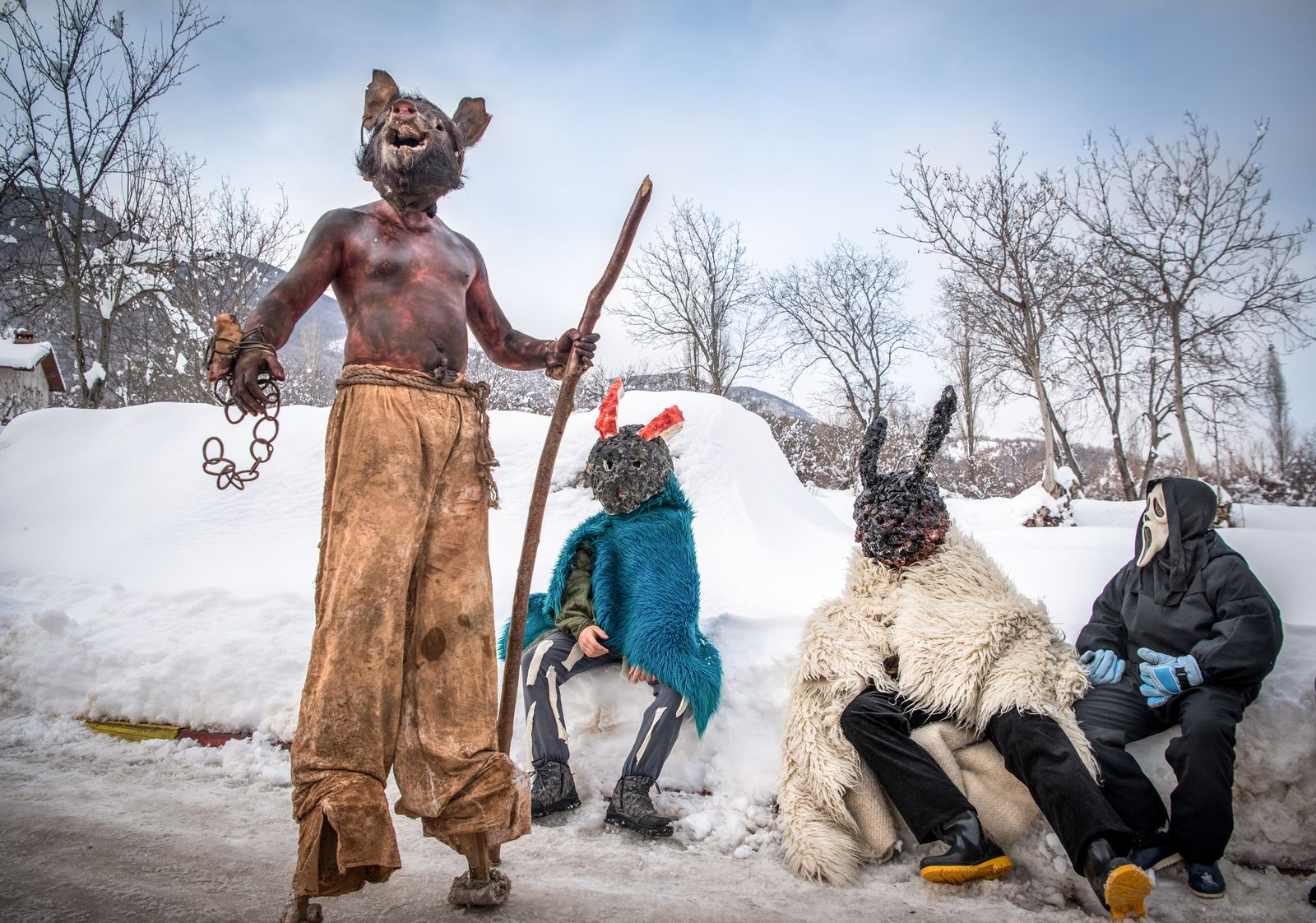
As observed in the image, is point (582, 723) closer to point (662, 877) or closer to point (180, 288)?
point (662, 877)

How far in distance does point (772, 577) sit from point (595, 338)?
2.65 metres

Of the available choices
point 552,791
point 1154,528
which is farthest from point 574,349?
point 1154,528

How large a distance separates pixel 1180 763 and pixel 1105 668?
0.38 meters

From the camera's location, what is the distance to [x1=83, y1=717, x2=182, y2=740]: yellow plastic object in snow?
Result: 9.83ft

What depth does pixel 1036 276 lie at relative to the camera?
45.4ft

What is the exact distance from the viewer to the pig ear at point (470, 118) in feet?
7.29

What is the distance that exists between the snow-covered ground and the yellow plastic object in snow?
1.8 inches

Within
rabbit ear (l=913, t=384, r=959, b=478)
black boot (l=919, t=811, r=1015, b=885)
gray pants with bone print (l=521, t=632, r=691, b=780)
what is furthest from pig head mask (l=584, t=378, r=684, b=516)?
black boot (l=919, t=811, r=1015, b=885)

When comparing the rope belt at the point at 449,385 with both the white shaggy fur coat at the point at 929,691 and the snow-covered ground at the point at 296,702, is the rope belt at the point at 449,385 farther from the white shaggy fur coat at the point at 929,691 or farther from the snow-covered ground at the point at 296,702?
the white shaggy fur coat at the point at 929,691

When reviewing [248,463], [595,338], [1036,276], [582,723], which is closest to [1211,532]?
[595,338]

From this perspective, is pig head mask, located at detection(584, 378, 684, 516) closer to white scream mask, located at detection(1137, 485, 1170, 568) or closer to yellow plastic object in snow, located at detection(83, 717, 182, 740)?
white scream mask, located at detection(1137, 485, 1170, 568)

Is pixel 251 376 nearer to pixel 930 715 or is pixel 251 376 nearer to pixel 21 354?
pixel 930 715

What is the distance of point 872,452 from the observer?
2617mm

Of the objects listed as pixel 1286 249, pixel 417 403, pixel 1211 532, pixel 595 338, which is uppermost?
pixel 1286 249
